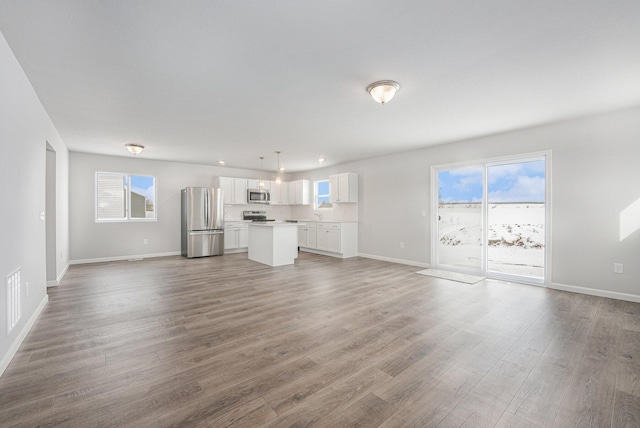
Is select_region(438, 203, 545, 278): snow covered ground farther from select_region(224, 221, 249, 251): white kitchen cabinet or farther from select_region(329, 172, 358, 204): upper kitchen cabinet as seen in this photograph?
select_region(224, 221, 249, 251): white kitchen cabinet

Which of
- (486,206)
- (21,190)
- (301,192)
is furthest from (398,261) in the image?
(21,190)

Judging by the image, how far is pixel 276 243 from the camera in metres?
5.98

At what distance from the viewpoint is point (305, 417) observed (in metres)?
1.59

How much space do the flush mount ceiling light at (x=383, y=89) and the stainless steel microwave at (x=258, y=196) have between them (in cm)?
630

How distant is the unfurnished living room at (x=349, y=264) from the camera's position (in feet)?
5.96

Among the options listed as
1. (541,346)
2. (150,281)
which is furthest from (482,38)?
(150,281)

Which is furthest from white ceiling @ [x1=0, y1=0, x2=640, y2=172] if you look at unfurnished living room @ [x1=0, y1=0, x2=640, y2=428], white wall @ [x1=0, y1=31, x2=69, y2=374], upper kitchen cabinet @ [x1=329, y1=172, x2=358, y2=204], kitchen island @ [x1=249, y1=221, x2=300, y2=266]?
upper kitchen cabinet @ [x1=329, y1=172, x2=358, y2=204]

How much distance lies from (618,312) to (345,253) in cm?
486

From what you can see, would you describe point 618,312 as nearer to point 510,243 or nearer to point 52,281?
point 510,243

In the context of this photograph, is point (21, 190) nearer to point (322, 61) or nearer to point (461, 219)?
point (322, 61)

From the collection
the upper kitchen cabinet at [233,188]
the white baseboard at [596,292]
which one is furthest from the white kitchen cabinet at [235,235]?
the white baseboard at [596,292]

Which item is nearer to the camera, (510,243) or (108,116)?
(108,116)

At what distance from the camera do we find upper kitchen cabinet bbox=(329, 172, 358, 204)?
7230mm

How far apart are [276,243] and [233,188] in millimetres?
3211
